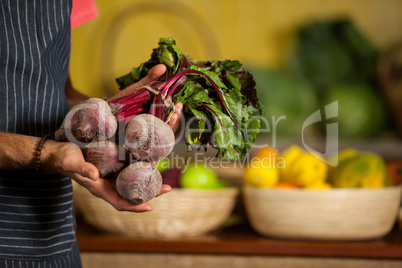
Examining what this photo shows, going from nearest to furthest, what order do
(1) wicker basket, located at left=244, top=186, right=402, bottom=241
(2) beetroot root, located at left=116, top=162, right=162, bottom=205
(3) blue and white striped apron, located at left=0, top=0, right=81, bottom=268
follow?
(2) beetroot root, located at left=116, top=162, right=162, bottom=205, (3) blue and white striped apron, located at left=0, top=0, right=81, bottom=268, (1) wicker basket, located at left=244, top=186, right=402, bottom=241

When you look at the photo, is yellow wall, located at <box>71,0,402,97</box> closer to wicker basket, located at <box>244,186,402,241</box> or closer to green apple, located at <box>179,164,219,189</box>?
green apple, located at <box>179,164,219,189</box>

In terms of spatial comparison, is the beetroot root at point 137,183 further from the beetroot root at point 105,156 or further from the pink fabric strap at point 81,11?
the pink fabric strap at point 81,11

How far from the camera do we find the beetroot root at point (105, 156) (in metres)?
0.82

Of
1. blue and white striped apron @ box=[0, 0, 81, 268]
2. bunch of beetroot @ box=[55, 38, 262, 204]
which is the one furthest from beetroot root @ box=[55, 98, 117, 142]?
blue and white striped apron @ box=[0, 0, 81, 268]

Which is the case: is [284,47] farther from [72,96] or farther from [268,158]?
[72,96]

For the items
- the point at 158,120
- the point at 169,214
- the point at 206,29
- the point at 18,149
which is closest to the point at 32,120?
the point at 18,149

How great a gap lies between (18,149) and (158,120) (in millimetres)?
240

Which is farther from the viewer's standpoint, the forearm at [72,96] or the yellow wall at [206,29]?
the yellow wall at [206,29]

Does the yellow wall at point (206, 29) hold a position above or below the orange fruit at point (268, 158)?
above

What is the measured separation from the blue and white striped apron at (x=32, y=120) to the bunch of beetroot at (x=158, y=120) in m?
0.16

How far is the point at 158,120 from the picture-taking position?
0.84 metres

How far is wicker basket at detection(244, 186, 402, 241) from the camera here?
1.41 metres

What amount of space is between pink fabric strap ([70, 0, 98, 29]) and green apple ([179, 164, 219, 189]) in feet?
1.88

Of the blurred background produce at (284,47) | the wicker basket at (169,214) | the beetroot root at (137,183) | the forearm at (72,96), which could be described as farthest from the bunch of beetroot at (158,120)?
the blurred background produce at (284,47)
